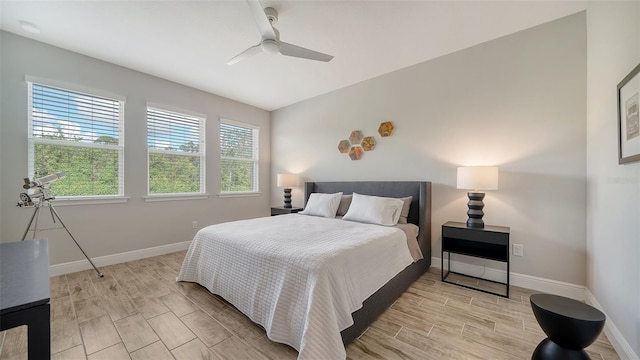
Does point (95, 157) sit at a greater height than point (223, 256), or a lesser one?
greater

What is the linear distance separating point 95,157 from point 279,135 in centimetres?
301

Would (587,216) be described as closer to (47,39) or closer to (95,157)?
(95,157)

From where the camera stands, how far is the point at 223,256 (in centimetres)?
222

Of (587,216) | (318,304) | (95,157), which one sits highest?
(95,157)

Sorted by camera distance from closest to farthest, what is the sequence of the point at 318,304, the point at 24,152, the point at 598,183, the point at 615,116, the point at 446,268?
the point at 318,304 → the point at 615,116 → the point at 598,183 → the point at 24,152 → the point at 446,268

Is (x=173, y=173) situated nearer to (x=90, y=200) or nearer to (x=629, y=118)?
(x=90, y=200)

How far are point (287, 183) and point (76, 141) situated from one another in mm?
2960

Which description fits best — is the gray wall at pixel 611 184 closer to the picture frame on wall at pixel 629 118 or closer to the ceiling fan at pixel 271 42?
the picture frame on wall at pixel 629 118

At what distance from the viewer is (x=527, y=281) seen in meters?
2.57

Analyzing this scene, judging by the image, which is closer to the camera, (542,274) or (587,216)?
(587,216)

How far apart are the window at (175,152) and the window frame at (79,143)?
33 cm

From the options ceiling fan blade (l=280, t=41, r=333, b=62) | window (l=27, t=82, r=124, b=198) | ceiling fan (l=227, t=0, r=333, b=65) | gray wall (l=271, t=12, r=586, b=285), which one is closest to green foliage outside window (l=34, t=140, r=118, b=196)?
window (l=27, t=82, r=124, b=198)

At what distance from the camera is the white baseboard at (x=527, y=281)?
234 cm

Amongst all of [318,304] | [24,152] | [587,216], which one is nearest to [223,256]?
[318,304]
